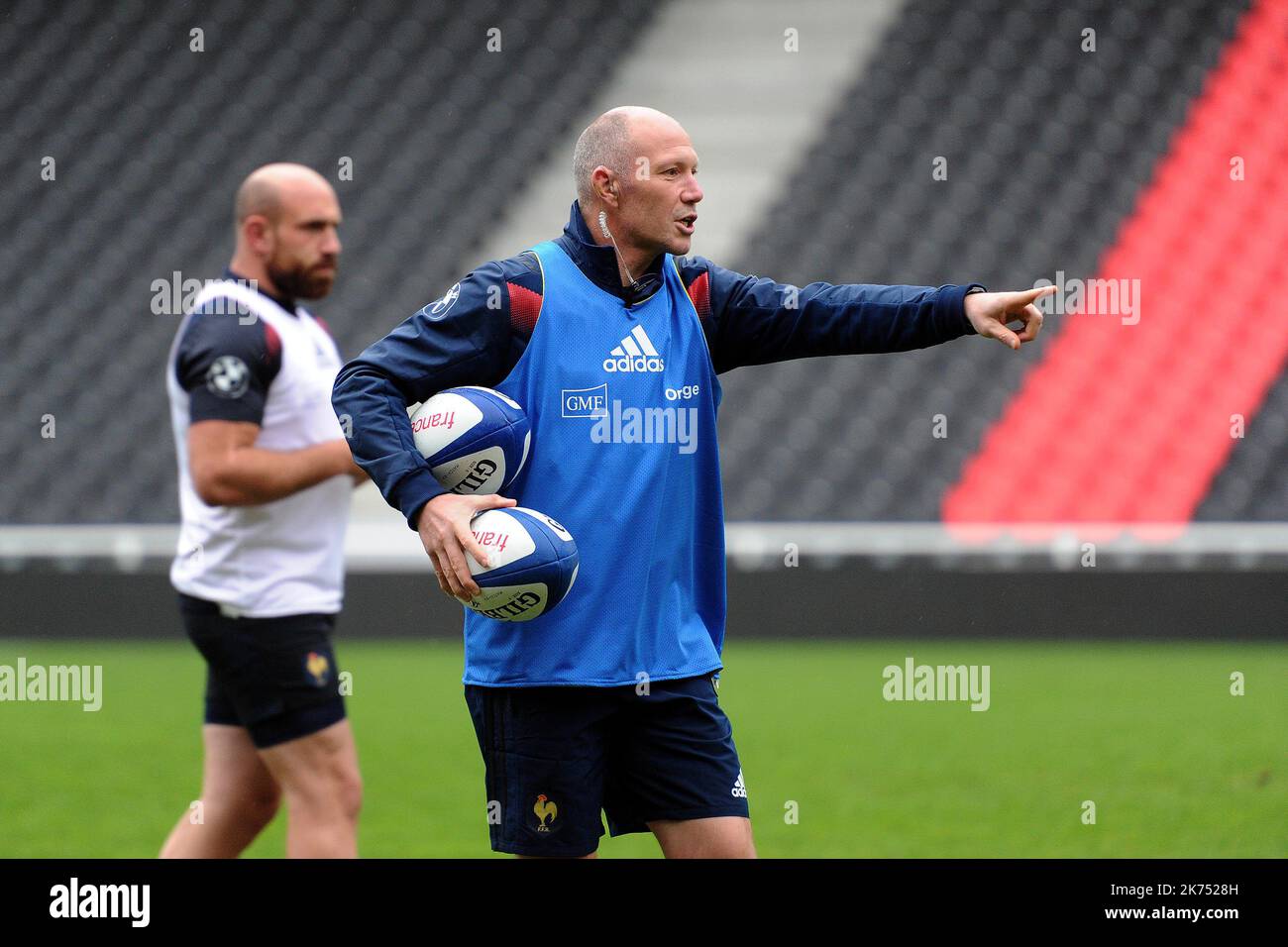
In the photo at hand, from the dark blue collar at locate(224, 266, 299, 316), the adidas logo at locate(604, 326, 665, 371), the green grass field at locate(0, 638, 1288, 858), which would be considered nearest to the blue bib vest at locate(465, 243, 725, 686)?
the adidas logo at locate(604, 326, 665, 371)

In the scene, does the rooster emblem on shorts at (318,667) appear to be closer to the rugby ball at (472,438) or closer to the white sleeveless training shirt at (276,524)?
the white sleeveless training shirt at (276,524)

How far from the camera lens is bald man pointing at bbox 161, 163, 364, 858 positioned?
12.2 feet

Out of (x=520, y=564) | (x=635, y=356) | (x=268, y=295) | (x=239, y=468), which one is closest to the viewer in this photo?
(x=520, y=564)

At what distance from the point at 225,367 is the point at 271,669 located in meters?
0.75

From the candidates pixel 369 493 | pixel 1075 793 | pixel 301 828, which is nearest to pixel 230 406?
pixel 301 828

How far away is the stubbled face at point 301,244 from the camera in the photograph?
4074 mm

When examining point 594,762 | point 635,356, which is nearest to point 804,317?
point 635,356

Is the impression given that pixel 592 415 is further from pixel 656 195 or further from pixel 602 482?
pixel 656 195

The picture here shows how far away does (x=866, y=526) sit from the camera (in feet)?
32.6

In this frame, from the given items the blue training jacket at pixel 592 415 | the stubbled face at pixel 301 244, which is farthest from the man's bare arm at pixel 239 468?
the blue training jacket at pixel 592 415

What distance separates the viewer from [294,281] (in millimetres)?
4090

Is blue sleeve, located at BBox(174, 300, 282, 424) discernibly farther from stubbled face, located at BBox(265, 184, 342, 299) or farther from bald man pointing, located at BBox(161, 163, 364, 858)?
stubbled face, located at BBox(265, 184, 342, 299)

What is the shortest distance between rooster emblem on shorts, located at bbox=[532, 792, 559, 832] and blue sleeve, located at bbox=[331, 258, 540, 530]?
0.62m

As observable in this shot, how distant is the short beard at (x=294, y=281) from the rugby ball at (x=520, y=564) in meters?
1.41
